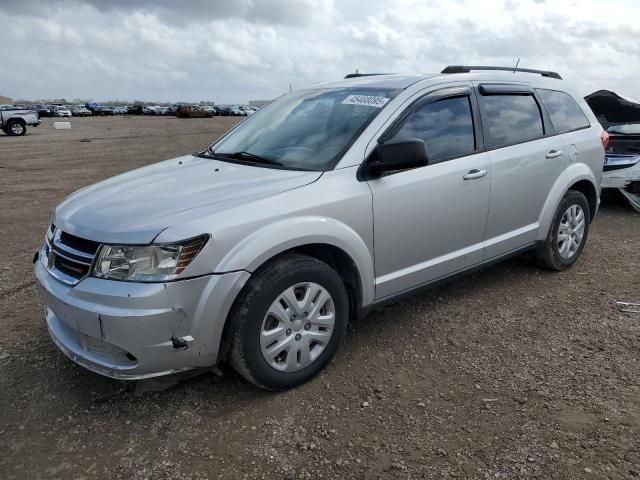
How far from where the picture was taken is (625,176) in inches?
289

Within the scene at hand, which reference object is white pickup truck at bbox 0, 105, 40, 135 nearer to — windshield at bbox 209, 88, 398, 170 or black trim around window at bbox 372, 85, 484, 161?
windshield at bbox 209, 88, 398, 170

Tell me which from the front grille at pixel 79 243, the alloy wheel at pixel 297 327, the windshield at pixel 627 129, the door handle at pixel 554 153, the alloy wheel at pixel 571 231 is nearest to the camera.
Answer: the front grille at pixel 79 243

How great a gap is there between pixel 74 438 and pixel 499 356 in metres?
2.50

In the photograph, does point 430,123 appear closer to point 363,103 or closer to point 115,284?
point 363,103

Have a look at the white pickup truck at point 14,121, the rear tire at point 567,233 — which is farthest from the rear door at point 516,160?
the white pickup truck at point 14,121

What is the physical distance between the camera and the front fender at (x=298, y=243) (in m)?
2.62

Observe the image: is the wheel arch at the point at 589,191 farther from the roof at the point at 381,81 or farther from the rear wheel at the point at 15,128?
the rear wheel at the point at 15,128

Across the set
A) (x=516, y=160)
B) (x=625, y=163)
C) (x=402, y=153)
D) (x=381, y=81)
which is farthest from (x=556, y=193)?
(x=625, y=163)

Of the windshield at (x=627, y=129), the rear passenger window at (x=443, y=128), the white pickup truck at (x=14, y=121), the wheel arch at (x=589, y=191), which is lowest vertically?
the wheel arch at (x=589, y=191)

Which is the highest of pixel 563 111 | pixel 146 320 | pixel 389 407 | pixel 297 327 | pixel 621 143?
pixel 563 111

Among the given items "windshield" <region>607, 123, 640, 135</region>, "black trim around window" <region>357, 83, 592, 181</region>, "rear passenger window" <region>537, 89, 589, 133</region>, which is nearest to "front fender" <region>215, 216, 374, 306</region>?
"black trim around window" <region>357, 83, 592, 181</region>

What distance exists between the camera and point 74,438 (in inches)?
103

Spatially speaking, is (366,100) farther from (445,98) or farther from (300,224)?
(300,224)

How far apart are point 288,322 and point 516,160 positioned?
7.64ft
